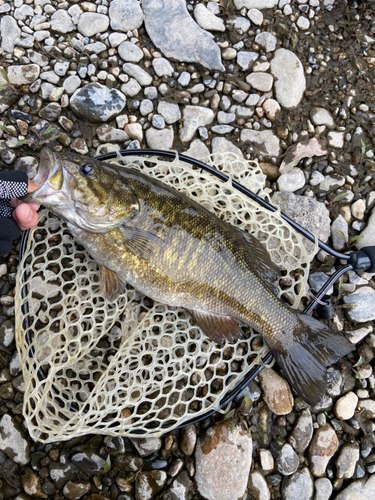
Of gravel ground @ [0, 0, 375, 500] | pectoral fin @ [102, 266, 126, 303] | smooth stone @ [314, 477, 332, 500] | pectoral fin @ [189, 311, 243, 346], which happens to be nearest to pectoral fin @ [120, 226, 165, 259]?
pectoral fin @ [102, 266, 126, 303]

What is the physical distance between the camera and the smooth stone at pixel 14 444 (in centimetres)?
316

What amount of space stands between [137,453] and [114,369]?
2.49ft

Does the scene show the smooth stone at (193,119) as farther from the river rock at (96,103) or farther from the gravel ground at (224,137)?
the river rock at (96,103)

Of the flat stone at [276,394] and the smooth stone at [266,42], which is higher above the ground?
the smooth stone at [266,42]

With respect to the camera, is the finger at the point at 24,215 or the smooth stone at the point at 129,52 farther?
the smooth stone at the point at 129,52

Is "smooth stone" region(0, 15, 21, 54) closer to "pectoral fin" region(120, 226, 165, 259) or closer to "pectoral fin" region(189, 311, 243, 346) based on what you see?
"pectoral fin" region(120, 226, 165, 259)

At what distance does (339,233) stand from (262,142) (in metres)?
1.24

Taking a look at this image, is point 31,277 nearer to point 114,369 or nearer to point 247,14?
point 114,369

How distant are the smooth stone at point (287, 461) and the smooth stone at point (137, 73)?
149 inches

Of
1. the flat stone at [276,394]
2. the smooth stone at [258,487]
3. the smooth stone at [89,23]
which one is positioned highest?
the smooth stone at [89,23]

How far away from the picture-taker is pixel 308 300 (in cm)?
367

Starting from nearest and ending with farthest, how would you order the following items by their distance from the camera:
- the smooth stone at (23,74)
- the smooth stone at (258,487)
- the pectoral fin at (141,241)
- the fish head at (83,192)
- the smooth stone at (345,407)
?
1. the fish head at (83,192)
2. the pectoral fin at (141,241)
3. the smooth stone at (258,487)
4. the smooth stone at (345,407)
5. the smooth stone at (23,74)

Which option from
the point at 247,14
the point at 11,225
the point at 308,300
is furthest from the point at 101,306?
the point at 247,14

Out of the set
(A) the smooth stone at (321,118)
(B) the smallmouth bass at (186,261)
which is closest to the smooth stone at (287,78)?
(A) the smooth stone at (321,118)
